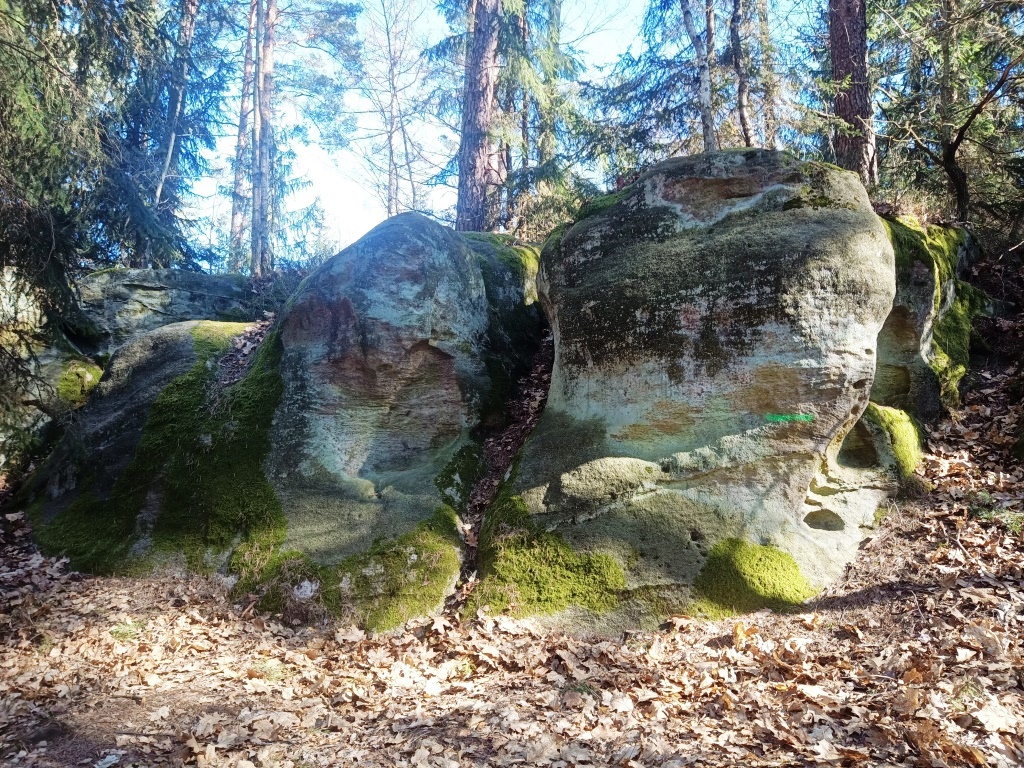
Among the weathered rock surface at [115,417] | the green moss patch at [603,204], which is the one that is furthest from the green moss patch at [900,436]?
the weathered rock surface at [115,417]

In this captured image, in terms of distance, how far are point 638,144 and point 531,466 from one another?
26.1 feet

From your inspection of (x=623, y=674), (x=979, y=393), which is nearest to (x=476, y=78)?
(x=979, y=393)

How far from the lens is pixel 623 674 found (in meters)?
5.30

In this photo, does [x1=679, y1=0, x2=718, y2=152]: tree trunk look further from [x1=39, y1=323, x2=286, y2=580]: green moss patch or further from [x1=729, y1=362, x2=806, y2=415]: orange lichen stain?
[x1=39, y1=323, x2=286, y2=580]: green moss patch

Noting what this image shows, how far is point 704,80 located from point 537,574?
8439 millimetres

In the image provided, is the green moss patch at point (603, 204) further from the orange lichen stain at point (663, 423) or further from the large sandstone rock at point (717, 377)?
the orange lichen stain at point (663, 423)

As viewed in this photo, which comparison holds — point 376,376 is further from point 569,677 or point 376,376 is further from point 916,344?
point 916,344

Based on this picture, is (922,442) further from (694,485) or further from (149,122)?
(149,122)

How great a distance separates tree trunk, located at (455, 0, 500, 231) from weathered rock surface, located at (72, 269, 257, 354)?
5073 millimetres

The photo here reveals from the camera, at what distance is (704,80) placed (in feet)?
34.5

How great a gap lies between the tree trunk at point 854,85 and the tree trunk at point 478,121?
6.43 m

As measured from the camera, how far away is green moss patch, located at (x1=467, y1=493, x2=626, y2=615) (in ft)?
21.1

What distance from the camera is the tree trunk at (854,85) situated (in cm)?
1040

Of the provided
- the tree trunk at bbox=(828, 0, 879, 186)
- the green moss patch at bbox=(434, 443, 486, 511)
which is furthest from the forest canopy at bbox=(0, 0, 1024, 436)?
the green moss patch at bbox=(434, 443, 486, 511)
